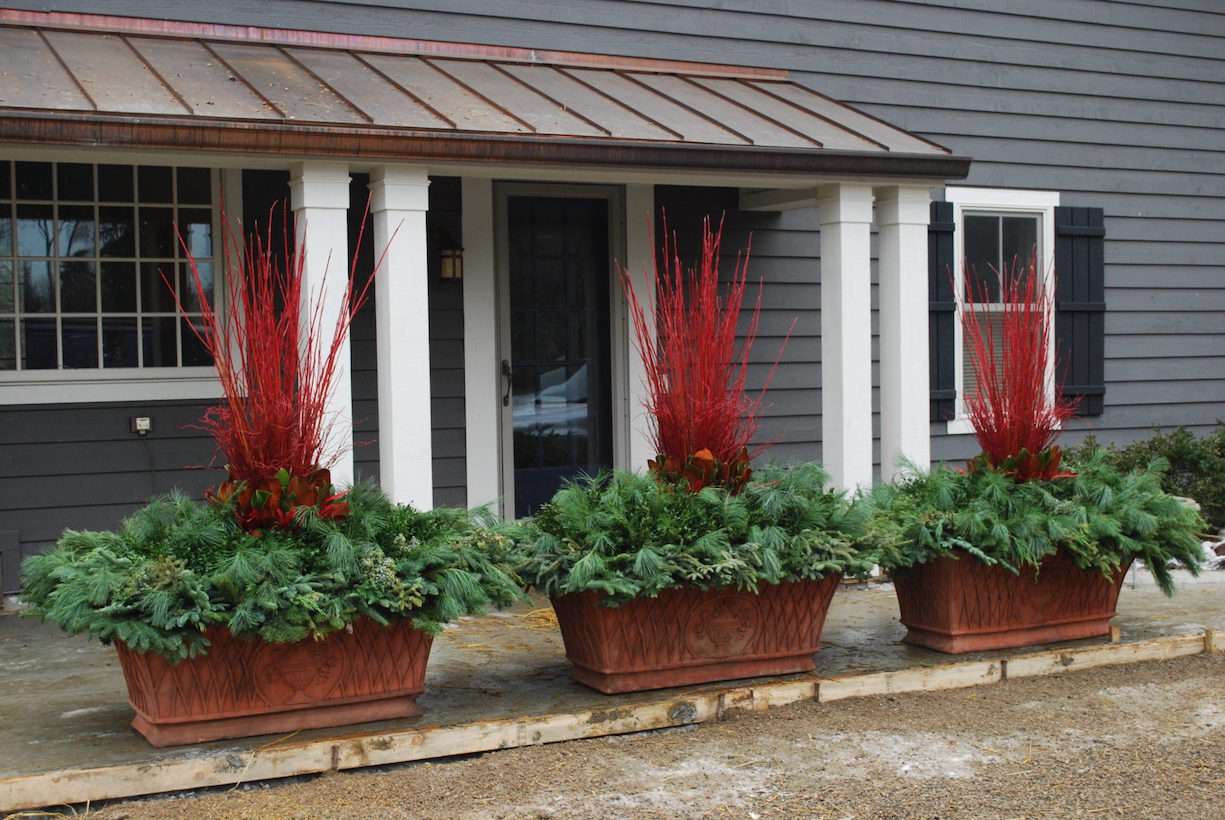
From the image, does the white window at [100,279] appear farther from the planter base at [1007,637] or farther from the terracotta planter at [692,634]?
the planter base at [1007,637]

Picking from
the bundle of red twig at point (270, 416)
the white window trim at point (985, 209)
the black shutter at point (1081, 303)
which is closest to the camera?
the bundle of red twig at point (270, 416)

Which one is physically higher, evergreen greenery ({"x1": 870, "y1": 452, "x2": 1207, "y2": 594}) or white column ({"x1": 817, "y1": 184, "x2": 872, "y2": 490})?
white column ({"x1": 817, "y1": 184, "x2": 872, "y2": 490})

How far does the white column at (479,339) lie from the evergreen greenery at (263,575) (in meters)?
2.93

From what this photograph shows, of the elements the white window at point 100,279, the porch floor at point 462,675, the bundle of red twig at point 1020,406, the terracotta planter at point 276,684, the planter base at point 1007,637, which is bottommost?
the porch floor at point 462,675

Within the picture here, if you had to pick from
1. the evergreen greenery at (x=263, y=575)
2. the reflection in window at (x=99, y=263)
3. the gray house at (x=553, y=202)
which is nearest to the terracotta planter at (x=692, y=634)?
the evergreen greenery at (x=263, y=575)

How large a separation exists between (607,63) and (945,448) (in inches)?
133

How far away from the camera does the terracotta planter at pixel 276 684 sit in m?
4.33

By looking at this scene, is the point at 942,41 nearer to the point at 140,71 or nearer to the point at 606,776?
the point at 140,71

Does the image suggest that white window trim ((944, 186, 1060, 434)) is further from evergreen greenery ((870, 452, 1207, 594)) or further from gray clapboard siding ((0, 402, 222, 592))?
gray clapboard siding ((0, 402, 222, 592))

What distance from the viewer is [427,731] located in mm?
4523

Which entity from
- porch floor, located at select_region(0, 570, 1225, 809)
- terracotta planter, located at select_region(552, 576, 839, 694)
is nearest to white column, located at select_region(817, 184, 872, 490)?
porch floor, located at select_region(0, 570, 1225, 809)

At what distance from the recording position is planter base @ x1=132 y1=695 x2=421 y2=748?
4359mm

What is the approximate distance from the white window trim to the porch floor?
2.03 m

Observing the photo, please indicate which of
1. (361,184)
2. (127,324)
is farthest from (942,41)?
(127,324)
